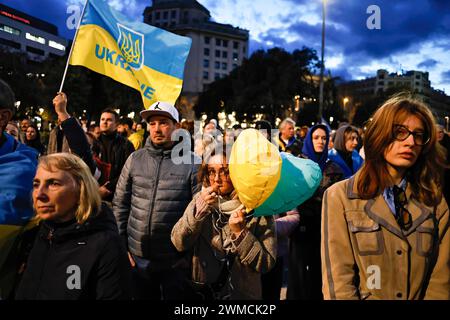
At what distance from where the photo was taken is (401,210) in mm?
2123

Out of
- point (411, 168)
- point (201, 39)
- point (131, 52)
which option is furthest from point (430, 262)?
point (201, 39)

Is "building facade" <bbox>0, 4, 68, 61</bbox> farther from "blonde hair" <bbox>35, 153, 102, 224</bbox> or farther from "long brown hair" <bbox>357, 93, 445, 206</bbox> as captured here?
"long brown hair" <bbox>357, 93, 445, 206</bbox>

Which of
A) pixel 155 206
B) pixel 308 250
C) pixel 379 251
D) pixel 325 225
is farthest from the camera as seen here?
pixel 308 250

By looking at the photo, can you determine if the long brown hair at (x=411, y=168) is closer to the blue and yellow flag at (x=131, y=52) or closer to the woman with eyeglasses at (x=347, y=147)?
the woman with eyeglasses at (x=347, y=147)

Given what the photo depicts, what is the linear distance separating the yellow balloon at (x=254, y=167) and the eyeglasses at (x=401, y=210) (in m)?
0.66

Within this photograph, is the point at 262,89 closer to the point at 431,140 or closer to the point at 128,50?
the point at 128,50

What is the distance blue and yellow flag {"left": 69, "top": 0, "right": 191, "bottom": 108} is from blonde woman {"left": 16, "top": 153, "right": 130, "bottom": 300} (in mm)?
2942

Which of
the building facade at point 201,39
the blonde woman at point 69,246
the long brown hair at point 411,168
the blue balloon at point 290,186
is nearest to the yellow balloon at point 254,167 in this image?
the blue balloon at point 290,186

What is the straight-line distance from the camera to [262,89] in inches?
1687

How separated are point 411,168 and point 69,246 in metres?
1.90

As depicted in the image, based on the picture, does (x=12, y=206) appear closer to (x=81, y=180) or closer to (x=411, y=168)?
(x=81, y=180)

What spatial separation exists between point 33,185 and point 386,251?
189 cm

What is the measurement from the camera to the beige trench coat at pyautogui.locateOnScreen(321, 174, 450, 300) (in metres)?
2.03
